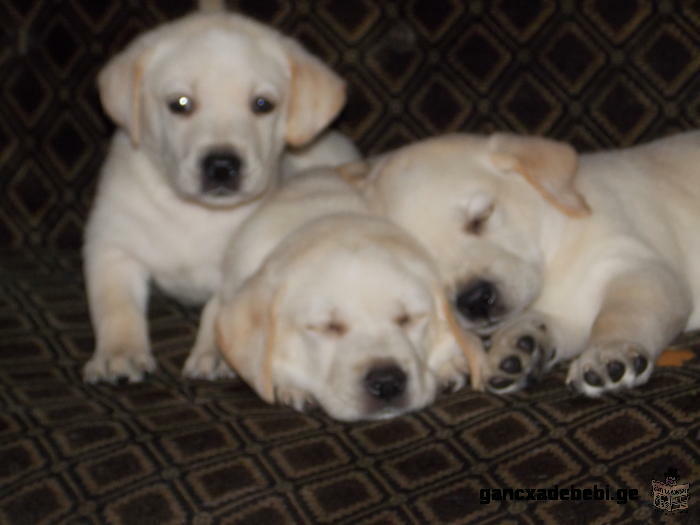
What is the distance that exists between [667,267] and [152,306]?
183 centimetres

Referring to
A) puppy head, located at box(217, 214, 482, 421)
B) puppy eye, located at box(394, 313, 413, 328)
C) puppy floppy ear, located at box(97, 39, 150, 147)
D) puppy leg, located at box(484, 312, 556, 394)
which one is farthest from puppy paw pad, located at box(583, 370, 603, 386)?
puppy floppy ear, located at box(97, 39, 150, 147)

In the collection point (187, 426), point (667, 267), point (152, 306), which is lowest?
point (152, 306)

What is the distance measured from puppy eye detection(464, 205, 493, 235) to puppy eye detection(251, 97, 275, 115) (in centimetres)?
81

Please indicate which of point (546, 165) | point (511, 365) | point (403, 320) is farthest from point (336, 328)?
point (546, 165)

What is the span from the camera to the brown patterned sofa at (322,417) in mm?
1942

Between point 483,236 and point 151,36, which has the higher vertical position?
point 151,36

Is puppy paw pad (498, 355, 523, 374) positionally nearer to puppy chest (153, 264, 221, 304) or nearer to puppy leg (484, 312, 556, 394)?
puppy leg (484, 312, 556, 394)

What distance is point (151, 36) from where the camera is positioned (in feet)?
10.4

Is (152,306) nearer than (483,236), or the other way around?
(483,236)

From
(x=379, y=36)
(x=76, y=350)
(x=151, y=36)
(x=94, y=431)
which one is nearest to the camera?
(x=94, y=431)

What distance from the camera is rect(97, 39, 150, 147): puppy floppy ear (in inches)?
123


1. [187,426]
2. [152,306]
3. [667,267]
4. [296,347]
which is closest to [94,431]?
[187,426]

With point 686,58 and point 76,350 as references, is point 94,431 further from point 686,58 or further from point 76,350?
point 686,58

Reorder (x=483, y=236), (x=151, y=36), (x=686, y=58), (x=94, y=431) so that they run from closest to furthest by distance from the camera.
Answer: (x=94, y=431)
(x=483, y=236)
(x=151, y=36)
(x=686, y=58)
